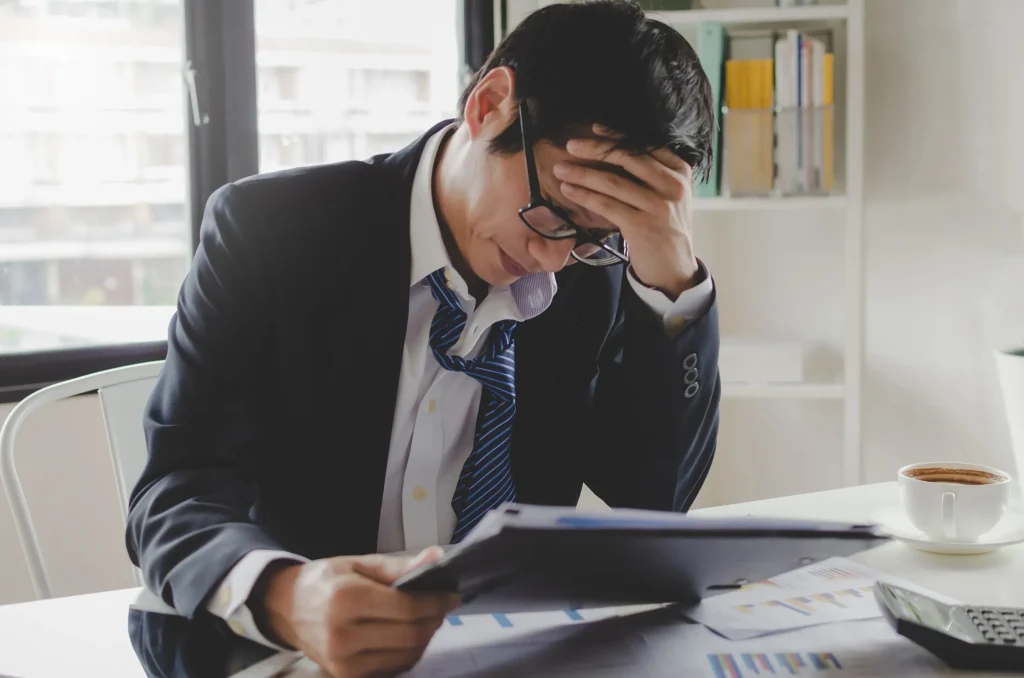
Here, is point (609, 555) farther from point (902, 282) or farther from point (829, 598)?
point (902, 282)

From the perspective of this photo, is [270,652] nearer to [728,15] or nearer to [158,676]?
[158,676]

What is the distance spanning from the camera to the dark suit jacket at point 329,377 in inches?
39.6

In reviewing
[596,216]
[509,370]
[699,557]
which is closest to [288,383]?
[509,370]

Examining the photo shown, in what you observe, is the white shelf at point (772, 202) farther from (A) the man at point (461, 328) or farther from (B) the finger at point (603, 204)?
(B) the finger at point (603, 204)

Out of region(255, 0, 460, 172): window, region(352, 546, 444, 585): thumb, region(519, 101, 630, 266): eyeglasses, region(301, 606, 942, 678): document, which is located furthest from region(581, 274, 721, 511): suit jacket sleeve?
region(255, 0, 460, 172): window

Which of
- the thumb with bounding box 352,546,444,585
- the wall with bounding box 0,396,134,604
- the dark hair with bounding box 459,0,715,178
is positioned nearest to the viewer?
the thumb with bounding box 352,546,444,585

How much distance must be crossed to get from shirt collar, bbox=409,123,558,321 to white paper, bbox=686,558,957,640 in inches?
16.1

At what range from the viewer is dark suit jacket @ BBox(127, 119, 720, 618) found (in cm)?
101

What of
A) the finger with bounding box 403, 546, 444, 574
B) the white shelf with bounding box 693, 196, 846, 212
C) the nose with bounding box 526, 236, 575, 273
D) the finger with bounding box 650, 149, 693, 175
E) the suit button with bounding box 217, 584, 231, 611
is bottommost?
the suit button with bounding box 217, 584, 231, 611

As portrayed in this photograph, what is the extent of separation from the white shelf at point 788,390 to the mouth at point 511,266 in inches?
44.3

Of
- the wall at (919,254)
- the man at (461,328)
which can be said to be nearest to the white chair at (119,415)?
the man at (461,328)

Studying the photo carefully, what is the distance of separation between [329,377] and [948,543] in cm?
65

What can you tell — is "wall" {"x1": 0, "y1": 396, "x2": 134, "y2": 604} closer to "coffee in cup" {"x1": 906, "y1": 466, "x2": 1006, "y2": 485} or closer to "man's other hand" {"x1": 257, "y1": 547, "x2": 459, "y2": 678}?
"man's other hand" {"x1": 257, "y1": 547, "x2": 459, "y2": 678}

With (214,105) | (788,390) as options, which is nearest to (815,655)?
(788,390)
